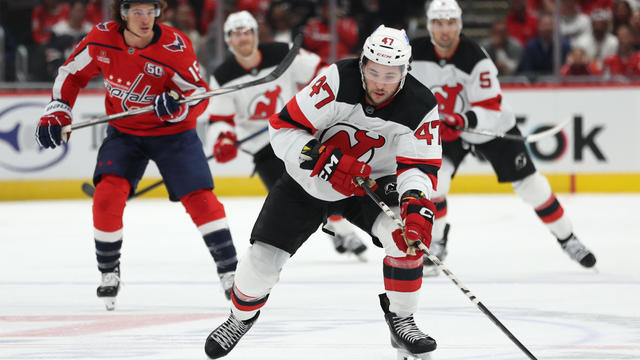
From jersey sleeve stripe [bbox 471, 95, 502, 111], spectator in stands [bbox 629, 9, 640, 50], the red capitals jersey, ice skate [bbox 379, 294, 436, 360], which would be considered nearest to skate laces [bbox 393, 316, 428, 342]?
ice skate [bbox 379, 294, 436, 360]

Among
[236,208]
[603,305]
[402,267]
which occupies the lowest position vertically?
[236,208]

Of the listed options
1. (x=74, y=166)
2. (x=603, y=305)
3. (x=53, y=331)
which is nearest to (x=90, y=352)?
(x=53, y=331)

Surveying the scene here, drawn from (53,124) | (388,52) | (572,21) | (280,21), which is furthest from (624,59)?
(388,52)

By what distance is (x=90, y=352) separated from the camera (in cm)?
349

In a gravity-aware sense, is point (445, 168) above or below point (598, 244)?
above

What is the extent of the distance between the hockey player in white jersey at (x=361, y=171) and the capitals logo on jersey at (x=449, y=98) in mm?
1958

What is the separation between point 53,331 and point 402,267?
1.37m

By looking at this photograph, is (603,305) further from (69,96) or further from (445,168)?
(69,96)

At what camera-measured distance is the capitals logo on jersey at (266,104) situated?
18.9 ft

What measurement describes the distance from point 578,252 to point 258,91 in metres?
1.81

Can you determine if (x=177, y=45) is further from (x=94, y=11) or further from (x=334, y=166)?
(x=94, y=11)

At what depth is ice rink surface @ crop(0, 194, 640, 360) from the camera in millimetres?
3572

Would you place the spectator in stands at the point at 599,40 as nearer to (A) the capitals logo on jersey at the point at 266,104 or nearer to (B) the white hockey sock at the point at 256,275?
(A) the capitals logo on jersey at the point at 266,104

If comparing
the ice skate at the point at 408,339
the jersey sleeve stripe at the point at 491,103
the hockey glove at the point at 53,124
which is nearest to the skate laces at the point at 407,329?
the ice skate at the point at 408,339
